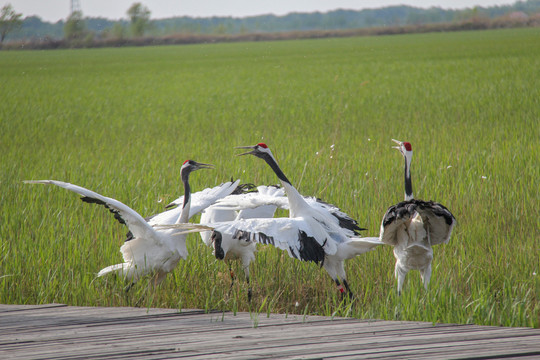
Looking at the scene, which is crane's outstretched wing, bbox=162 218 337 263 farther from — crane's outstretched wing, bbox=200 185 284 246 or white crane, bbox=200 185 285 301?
crane's outstretched wing, bbox=200 185 284 246

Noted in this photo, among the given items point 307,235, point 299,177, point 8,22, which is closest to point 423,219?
point 307,235

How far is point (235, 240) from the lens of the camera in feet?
14.8

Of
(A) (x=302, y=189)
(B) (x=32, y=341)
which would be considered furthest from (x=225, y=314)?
(A) (x=302, y=189)

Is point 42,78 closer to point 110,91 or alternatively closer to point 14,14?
point 110,91

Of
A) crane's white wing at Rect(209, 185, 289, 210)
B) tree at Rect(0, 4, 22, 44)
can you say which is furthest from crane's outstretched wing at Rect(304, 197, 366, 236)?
tree at Rect(0, 4, 22, 44)

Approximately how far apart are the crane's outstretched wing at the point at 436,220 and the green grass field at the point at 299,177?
28 cm

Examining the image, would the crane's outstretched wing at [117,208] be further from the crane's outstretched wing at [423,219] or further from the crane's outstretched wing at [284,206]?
the crane's outstretched wing at [423,219]

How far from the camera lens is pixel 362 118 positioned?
42.3 ft

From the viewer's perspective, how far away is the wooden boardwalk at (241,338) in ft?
8.10

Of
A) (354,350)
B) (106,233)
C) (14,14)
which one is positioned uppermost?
(14,14)

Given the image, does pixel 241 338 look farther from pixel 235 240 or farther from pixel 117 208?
pixel 235 240

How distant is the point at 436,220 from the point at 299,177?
11.3 feet

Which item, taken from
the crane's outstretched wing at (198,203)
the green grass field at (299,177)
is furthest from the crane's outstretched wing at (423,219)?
the crane's outstretched wing at (198,203)

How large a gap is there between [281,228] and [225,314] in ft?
2.69
